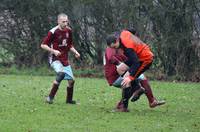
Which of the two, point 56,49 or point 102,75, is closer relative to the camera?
point 56,49

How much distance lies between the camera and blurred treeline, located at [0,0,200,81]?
1956cm

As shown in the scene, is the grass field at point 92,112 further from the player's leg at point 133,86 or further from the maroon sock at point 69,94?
the player's leg at point 133,86

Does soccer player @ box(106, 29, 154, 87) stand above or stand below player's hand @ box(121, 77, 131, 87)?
above

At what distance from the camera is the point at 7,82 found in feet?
56.8

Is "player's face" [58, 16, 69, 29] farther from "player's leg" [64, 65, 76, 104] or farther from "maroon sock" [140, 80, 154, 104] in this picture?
"maroon sock" [140, 80, 154, 104]

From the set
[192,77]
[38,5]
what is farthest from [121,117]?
[38,5]

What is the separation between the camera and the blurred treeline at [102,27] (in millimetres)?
19562

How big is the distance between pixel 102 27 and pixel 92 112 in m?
10.1

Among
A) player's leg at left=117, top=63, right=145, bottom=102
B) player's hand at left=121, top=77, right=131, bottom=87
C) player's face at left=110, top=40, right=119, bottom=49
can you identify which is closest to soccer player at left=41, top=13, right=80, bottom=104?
player's leg at left=117, top=63, right=145, bottom=102

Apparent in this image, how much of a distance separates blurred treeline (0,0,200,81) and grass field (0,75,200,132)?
3.54 m

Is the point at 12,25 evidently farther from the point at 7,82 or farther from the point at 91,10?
the point at 7,82

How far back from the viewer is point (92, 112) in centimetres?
1118

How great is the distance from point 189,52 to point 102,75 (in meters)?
2.76

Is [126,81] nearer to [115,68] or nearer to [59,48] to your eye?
[115,68]
